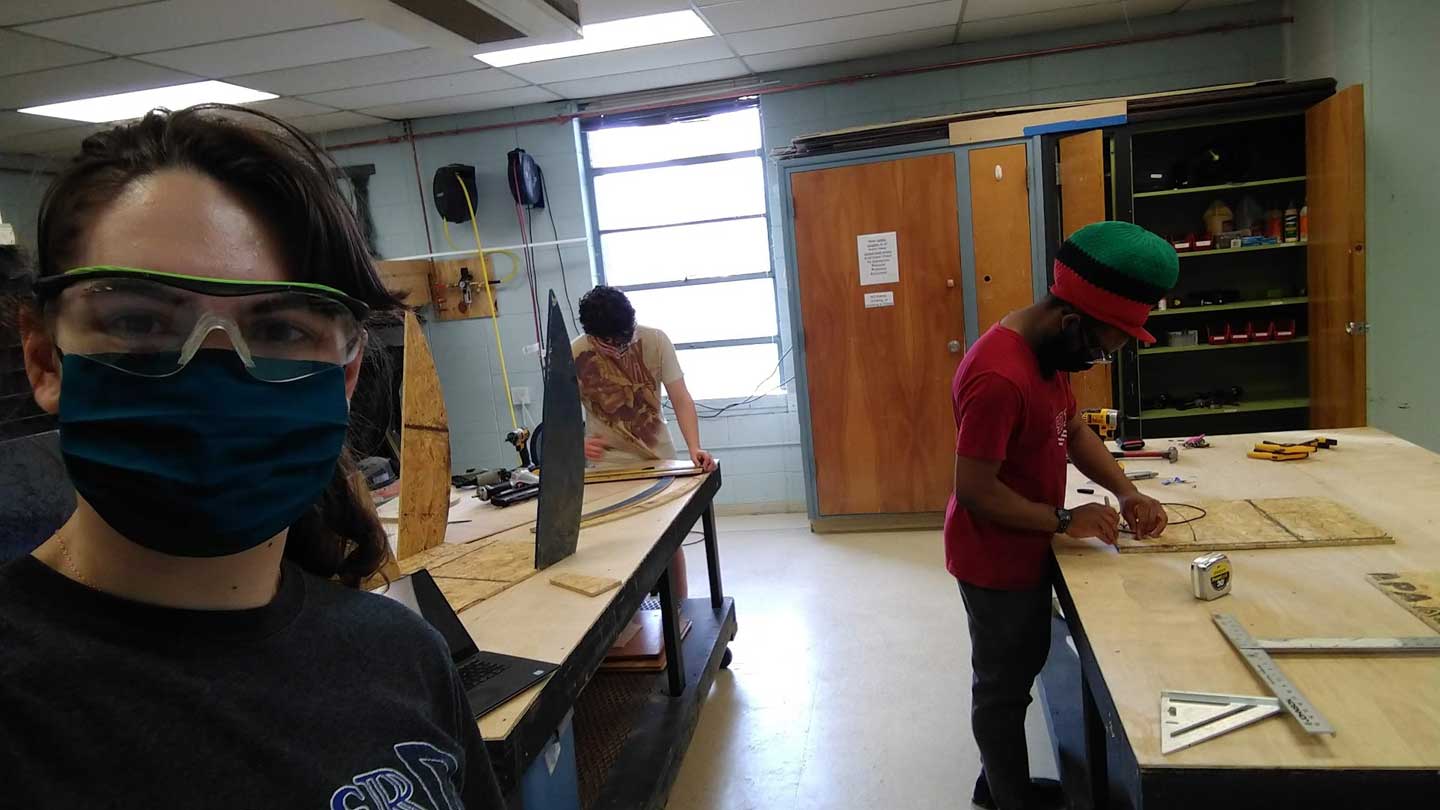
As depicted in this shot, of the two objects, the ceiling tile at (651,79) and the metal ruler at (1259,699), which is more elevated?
the ceiling tile at (651,79)

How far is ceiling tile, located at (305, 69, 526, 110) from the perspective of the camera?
12.9 feet

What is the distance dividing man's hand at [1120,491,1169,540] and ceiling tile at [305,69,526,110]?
11.6 feet

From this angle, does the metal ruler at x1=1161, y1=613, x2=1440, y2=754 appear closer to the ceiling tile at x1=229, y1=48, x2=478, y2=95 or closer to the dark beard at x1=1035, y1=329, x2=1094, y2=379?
the dark beard at x1=1035, y1=329, x2=1094, y2=379

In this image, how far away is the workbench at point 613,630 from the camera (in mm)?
1180

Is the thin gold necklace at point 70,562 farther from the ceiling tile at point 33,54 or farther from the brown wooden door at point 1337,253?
the brown wooden door at point 1337,253

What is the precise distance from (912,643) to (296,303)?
276 centimetres

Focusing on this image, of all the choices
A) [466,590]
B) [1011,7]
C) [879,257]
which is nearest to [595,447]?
[466,590]

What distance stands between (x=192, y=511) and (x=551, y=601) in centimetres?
107

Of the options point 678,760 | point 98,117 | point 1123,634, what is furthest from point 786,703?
point 98,117

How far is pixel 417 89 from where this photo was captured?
4.08m

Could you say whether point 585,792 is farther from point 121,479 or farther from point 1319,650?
point 121,479

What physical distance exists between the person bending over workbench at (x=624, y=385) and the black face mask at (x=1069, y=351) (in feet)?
4.62

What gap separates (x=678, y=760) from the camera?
2.14 m

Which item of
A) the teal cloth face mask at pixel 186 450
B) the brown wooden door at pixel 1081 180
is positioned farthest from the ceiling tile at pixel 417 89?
the teal cloth face mask at pixel 186 450
